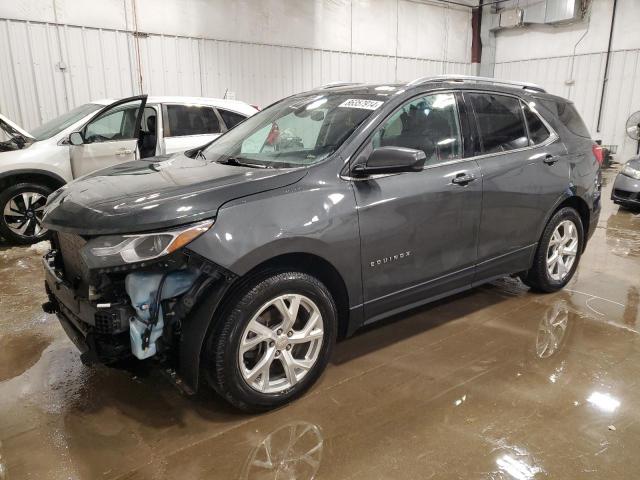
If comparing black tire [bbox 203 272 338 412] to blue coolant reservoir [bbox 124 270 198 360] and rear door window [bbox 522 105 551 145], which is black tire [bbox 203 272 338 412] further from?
rear door window [bbox 522 105 551 145]

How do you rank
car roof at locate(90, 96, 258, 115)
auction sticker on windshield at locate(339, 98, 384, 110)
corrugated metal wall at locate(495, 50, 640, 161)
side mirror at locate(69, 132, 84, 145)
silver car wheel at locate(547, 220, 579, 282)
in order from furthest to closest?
corrugated metal wall at locate(495, 50, 640, 161) < car roof at locate(90, 96, 258, 115) < side mirror at locate(69, 132, 84, 145) < silver car wheel at locate(547, 220, 579, 282) < auction sticker on windshield at locate(339, 98, 384, 110)

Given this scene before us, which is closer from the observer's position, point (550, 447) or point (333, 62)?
point (550, 447)

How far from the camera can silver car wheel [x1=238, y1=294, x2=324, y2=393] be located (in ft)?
7.33

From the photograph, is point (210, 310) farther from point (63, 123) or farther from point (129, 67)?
point (129, 67)

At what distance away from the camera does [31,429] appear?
228cm

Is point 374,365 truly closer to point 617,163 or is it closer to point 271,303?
point 271,303

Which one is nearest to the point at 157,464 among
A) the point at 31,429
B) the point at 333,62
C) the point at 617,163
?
the point at 31,429

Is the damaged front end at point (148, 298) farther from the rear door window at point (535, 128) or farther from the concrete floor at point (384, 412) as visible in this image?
the rear door window at point (535, 128)

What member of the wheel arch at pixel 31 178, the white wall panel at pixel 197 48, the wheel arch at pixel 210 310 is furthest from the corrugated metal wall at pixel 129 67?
the wheel arch at pixel 210 310

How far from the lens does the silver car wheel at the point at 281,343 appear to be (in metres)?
2.23

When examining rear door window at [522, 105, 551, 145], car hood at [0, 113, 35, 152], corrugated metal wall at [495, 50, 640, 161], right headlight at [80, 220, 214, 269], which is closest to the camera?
right headlight at [80, 220, 214, 269]

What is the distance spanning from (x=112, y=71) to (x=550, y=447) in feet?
27.5

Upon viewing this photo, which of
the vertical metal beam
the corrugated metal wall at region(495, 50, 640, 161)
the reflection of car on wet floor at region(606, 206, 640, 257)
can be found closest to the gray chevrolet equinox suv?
the reflection of car on wet floor at region(606, 206, 640, 257)

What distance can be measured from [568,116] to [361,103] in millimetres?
1988
